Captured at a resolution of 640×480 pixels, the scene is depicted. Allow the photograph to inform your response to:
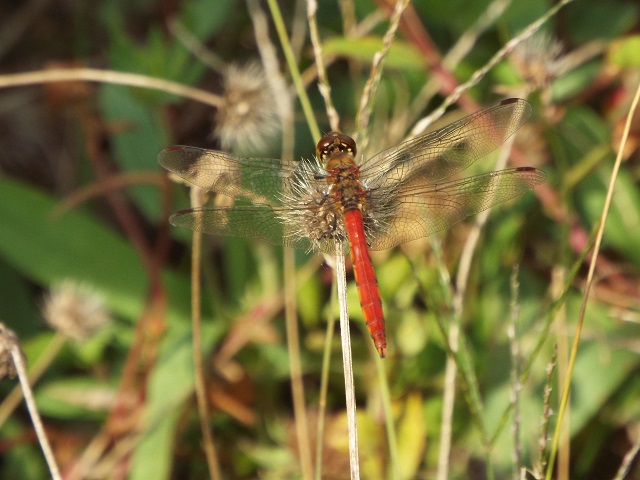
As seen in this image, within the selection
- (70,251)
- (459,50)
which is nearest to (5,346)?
(70,251)

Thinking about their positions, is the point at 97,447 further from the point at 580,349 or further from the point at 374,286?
the point at 580,349

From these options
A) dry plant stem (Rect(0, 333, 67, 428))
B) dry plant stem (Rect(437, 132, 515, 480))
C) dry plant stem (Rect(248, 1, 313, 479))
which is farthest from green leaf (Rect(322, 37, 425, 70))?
dry plant stem (Rect(0, 333, 67, 428))

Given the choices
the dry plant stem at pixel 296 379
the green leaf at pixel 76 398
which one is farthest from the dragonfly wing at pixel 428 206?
the green leaf at pixel 76 398

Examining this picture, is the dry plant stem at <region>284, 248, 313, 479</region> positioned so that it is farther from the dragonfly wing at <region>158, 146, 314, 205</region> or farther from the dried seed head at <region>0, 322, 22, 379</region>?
the dried seed head at <region>0, 322, 22, 379</region>

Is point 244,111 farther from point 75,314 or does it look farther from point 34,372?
point 34,372

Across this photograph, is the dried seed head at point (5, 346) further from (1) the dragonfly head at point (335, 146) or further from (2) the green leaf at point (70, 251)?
(2) the green leaf at point (70, 251)
